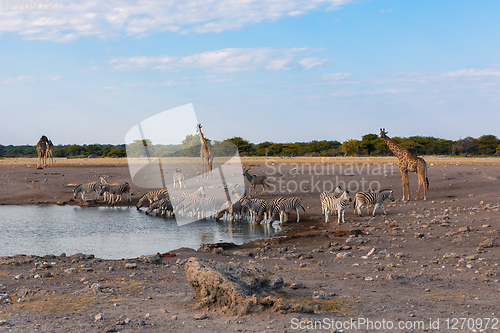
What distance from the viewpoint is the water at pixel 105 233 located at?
12000mm

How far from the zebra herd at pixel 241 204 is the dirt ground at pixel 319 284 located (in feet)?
3.40

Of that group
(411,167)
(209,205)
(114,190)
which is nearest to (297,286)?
(209,205)

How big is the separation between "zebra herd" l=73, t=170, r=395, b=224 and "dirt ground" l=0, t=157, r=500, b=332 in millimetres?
1037

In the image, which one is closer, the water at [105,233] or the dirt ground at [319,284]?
the dirt ground at [319,284]

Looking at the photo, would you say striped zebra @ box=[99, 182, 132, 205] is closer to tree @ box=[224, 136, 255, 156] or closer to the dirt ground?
the dirt ground

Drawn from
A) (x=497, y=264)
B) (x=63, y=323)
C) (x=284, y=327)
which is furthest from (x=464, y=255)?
(x=63, y=323)

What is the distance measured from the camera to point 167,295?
6.61 meters

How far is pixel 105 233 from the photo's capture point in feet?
47.1

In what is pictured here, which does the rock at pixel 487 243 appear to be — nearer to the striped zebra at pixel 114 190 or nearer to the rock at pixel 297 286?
the rock at pixel 297 286

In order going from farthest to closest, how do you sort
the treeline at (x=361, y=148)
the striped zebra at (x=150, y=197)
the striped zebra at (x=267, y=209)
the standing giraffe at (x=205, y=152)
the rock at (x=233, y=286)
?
the treeline at (x=361, y=148), the standing giraffe at (x=205, y=152), the striped zebra at (x=150, y=197), the striped zebra at (x=267, y=209), the rock at (x=233, y=286)

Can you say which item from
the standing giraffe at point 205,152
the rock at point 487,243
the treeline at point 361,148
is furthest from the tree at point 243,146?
the rock at point 487,243

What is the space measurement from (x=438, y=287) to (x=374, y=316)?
6.42 feet

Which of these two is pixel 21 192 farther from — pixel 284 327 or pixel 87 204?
pixel 284 327

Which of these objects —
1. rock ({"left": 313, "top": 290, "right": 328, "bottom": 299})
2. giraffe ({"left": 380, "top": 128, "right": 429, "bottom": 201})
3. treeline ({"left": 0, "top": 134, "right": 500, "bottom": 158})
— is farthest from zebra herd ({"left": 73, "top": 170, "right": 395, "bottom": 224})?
treeline ({"left": 0, "top": 134, "right": 500, "bottom": 158})
